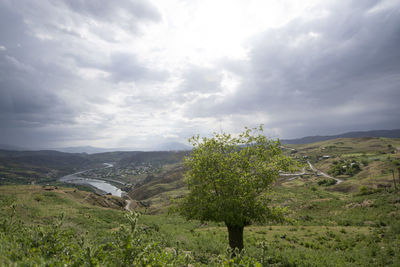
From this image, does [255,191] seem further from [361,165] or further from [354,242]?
[361,165]

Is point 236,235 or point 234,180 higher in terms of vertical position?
point 234,180

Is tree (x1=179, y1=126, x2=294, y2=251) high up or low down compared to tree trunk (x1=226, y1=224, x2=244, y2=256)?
up

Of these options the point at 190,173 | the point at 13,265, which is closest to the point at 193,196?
the point at 190,173

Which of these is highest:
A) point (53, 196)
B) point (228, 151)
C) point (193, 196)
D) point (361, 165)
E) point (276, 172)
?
point (228, 151)

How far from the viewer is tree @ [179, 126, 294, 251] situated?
1491 centimetres

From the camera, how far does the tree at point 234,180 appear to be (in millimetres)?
14906

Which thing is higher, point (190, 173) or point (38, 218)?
point (190, 173)

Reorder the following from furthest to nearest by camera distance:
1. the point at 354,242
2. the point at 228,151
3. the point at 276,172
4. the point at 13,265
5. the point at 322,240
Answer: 1. the point at 322,240
2. the point at 354,242
3. the point at 228,151
4. the point at 276,172
5. the point at 13,265

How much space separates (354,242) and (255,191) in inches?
609

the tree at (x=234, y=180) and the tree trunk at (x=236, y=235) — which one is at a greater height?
the tree at (x=234, y=180)

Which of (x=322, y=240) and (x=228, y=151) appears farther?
(x=322, y=240)

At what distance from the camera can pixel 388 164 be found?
7912 centimetres

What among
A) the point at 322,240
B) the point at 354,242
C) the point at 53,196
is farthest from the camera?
the point at 53,196

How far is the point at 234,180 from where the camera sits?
15.7 m
